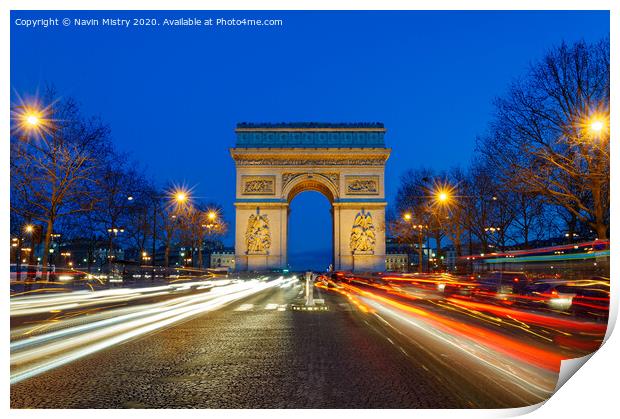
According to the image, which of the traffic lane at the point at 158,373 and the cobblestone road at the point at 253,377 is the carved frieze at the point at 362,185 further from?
the cobblestone road at the point at 253,377

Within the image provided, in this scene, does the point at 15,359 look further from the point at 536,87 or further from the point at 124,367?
the point at 536,87

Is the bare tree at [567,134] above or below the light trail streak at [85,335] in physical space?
above

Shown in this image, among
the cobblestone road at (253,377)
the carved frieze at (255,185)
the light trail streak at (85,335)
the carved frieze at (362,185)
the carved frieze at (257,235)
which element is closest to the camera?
the cobblestone road at (253,377)

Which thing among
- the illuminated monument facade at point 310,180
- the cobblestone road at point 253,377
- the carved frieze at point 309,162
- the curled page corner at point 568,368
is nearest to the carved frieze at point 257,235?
the illuminated monument facade at point 310,180
